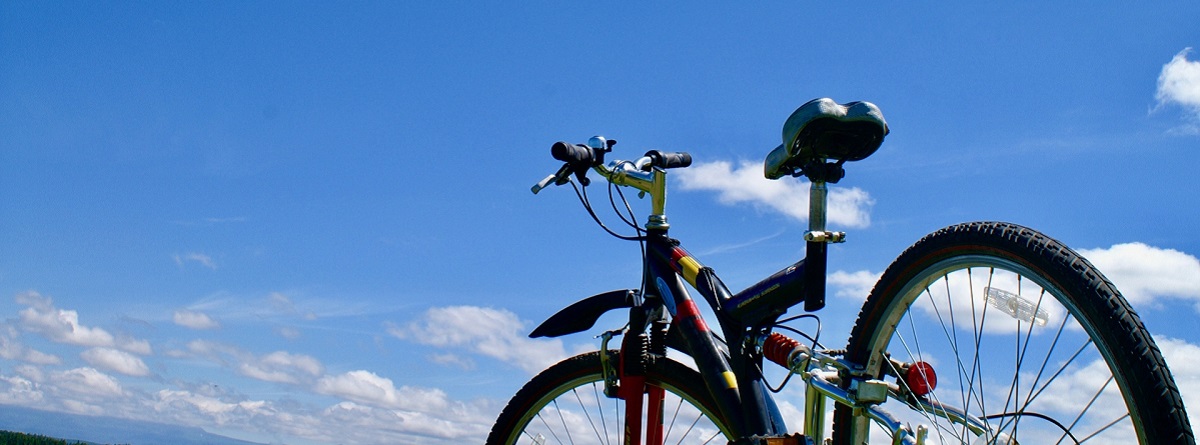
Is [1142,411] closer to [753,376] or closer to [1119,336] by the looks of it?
[1119,336]

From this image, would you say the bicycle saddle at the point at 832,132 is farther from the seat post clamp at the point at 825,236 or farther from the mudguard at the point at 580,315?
the mudguard at the point at 580,315

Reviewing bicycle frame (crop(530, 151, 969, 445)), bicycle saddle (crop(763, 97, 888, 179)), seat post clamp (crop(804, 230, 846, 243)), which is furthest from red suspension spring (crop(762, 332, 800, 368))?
bicycle saddle (crop(763, 97, 888, 179))

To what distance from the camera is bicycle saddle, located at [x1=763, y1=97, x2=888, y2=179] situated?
2723 mm

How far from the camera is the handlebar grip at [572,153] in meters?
3.87

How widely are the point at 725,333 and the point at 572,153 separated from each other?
107 centimetres

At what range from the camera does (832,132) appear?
9.05ft

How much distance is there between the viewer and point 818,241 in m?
2.80

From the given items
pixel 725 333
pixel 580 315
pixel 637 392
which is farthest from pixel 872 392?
pixel 580 315

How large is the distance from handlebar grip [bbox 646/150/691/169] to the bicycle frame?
1.8 inches

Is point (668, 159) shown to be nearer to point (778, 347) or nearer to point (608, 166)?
point (608, 166)

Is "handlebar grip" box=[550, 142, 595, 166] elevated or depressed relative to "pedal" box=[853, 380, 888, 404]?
elevated

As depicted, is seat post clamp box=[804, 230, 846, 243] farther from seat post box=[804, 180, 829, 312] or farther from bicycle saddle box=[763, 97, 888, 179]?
bicycle saddle box=[763, 97, 888, 179]

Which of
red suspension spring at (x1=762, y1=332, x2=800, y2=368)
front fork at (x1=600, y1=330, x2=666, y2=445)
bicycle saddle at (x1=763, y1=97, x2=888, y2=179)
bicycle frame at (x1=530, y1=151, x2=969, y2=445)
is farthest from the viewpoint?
front fork at (x1=600, y1=330, x2=666, y2=445)

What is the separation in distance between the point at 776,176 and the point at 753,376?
67 centimetres
